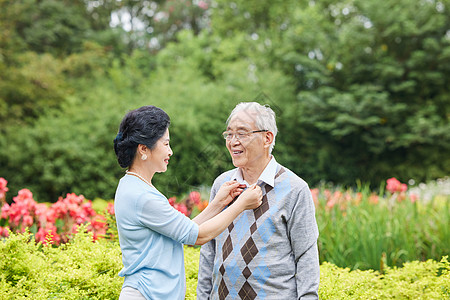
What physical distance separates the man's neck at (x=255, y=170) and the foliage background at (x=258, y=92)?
7.66 metres

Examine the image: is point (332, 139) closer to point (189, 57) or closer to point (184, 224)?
point (189, 57)

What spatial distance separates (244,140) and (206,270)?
0.83 meters

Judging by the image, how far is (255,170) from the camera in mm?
2373

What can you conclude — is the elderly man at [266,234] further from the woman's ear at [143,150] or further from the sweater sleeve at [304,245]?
the woman's ear at [143,150]

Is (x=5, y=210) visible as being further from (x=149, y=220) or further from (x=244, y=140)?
(x=244, y=140)

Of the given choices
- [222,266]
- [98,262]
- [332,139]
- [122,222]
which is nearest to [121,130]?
[122,222]

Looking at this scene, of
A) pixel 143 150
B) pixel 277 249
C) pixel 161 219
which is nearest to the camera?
pixel 161 219

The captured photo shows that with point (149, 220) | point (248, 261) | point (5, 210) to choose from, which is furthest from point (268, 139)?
point (5, 210)

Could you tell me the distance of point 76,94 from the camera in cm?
1277

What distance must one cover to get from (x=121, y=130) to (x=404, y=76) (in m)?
13.9

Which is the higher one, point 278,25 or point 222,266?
point 278,25

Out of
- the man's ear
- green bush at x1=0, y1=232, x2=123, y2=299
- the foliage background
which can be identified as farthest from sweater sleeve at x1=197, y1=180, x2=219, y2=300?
the foliage background

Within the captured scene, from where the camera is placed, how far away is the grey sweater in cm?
217

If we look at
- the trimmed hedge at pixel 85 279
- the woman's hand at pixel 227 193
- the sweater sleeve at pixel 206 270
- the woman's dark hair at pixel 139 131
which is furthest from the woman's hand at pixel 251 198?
the trimmed hedge at pixel 85 279
